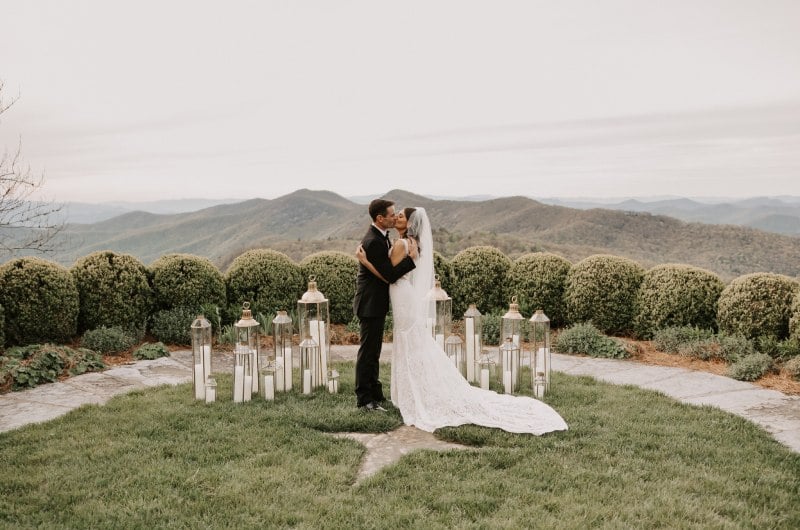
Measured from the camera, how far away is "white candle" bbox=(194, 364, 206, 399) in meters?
6.35

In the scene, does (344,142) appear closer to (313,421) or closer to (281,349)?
(281,349)

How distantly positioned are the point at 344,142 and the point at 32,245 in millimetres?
11955

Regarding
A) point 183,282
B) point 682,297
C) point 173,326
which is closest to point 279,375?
point 173,326

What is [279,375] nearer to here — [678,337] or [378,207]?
[378,207]

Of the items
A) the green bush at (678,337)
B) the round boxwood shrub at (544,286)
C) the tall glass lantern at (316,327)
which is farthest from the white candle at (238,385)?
the green bush at (678,337)

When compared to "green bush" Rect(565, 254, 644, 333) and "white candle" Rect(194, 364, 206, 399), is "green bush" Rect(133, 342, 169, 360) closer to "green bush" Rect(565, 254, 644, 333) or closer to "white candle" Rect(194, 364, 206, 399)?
"white candle" Rect(194, 364, 206, 399)

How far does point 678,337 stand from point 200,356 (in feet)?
21.6

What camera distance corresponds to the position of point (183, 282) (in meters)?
9.63

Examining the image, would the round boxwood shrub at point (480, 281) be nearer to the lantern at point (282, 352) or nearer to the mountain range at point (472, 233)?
the lantern at point (282, 352)

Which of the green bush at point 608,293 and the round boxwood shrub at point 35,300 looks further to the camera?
the green bush at point 608,293

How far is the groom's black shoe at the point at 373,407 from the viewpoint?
601 cm

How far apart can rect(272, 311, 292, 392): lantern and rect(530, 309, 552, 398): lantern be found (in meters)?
2.69

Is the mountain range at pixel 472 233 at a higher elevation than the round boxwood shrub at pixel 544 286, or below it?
higher

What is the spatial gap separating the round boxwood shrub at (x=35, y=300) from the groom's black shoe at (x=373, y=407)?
211 inches
